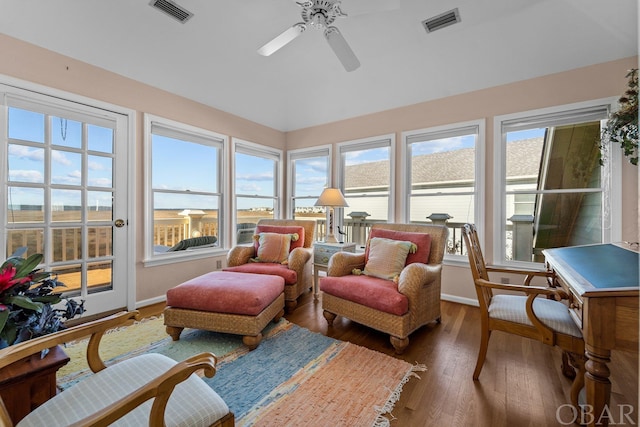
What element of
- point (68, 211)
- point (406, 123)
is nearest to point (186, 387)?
point (68, 211)

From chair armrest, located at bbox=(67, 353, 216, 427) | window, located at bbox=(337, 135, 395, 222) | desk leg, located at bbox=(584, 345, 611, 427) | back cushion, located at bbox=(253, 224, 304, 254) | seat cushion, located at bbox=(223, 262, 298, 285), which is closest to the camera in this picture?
chair armrest, located at bbox=(67, 353, 216, 427)

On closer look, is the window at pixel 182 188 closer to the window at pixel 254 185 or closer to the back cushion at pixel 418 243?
the window at pixel 254 185

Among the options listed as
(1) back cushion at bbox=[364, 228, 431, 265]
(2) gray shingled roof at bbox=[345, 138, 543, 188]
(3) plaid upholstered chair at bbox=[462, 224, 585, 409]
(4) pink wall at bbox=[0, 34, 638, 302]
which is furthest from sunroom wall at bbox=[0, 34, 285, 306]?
(3) plaid upholstered chair at bbox=[462, 224, 585, 409]

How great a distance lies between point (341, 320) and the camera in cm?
267

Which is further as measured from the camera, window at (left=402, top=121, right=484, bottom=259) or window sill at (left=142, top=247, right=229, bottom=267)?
window at (left=402, top=121, right=484, bottom=259)

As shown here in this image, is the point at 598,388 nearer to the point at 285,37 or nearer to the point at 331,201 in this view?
the point at 331,201

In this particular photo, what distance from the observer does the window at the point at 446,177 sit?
10.5 feet

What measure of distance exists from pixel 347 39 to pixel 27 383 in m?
3.48

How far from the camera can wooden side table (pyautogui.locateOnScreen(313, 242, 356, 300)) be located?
124 inches

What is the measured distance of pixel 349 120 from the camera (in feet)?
13.2

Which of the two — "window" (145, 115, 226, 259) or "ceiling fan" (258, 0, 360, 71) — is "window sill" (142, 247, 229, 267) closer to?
"window" (145, 115, 226, 259)

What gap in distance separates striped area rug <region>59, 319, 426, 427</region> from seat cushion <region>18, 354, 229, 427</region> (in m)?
0.61

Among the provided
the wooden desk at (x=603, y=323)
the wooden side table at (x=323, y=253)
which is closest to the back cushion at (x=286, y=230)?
the wooden side table at (x=323, y=253)

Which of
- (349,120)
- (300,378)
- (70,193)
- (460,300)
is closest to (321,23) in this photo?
(349,120)
